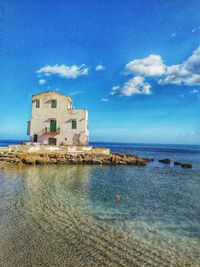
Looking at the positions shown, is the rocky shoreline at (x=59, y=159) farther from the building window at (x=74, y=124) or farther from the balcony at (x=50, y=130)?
the building window at (x=74, y=124)

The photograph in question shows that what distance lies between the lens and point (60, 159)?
30234mm

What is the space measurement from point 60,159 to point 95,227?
21.3m

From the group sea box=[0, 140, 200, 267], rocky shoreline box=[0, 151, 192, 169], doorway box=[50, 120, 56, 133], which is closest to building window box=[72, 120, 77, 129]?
doorway box=[50, 120, 56, 133]

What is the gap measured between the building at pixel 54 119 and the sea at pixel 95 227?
62.2 ft

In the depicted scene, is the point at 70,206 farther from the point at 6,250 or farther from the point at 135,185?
the point at 135,185

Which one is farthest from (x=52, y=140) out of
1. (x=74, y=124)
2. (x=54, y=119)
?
(x=74, y=124)

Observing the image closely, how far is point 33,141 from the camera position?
35625 mm

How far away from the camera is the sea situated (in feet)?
23.3

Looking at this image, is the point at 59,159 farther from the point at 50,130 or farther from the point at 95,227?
the point at 95,227

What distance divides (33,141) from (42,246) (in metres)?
29.1

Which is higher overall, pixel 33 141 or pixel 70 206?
pixel 33 141

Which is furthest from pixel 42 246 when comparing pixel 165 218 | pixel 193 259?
pixel 165 218

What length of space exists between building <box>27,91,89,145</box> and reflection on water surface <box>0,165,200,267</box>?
19.0m

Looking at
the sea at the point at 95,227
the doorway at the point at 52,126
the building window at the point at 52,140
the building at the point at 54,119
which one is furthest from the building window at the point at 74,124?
the sea at the point at 95,227
